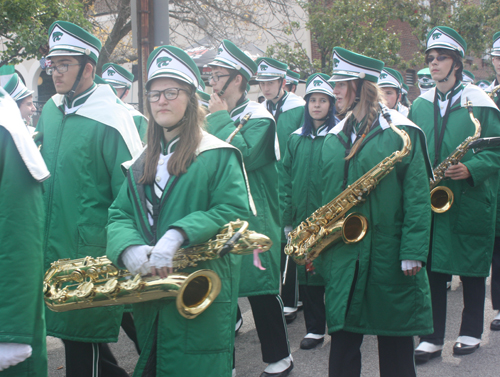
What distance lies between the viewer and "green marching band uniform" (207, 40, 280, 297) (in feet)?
13.5

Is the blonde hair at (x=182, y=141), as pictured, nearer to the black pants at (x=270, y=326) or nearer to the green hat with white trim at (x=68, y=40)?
the green hat with white trim at (x=68, y=40)

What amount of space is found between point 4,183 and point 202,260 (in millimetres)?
998

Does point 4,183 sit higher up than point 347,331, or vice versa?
point 4,183

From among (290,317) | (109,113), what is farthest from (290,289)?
(109,113)

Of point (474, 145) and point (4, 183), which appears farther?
point (474, 145)

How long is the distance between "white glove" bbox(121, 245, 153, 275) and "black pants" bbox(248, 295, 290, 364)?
71.1 inches

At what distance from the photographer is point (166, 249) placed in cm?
257

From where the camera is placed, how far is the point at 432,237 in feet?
15.7

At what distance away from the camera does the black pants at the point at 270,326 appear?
432 centimetres

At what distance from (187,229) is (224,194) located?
33 cm

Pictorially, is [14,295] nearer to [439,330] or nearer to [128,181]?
[128,181]

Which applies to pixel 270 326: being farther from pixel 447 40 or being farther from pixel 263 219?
pixel 447 40

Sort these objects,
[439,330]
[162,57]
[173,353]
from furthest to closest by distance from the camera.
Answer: [439,330] → [162,57] → [173,353]

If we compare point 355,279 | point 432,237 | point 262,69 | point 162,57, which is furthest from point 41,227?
point 262,69
